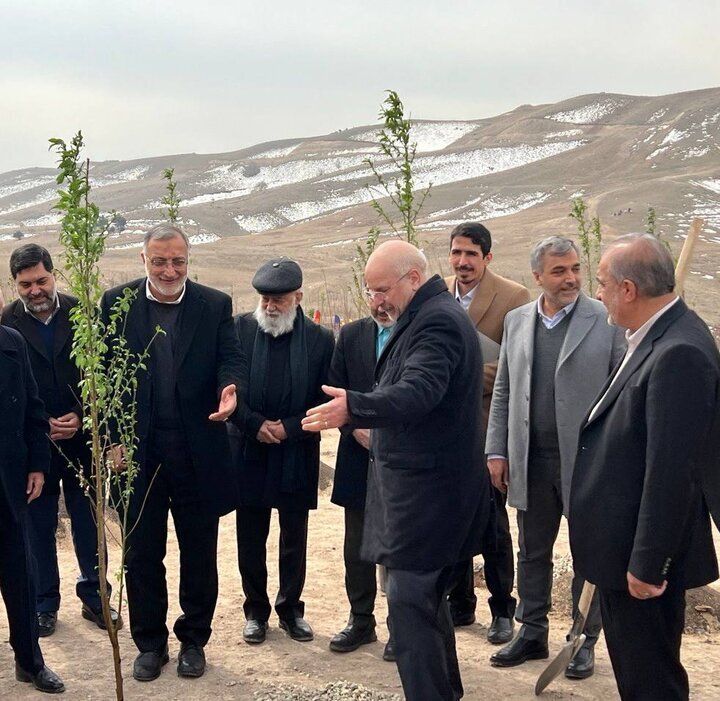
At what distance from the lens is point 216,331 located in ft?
16.9

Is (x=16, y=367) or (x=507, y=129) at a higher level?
(x=507, y=129)

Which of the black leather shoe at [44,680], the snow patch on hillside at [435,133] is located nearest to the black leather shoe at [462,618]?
the black leather shoe at [44,680]

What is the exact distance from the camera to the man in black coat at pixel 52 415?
5531 mm

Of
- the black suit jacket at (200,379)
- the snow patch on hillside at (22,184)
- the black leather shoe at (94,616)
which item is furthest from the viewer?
the snow patch on hillside at (22,184)

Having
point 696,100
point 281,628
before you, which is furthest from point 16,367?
point 696,100

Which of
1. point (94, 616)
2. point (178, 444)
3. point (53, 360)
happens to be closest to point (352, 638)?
point (178, 444)

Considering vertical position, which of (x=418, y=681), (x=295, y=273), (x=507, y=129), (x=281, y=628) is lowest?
(x=281, y=628)

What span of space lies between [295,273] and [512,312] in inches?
46.4

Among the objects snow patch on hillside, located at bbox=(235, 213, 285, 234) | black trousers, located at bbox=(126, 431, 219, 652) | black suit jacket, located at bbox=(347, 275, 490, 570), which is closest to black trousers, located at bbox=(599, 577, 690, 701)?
black suit jacket, located at bbox=(347, 275, 490, 570)

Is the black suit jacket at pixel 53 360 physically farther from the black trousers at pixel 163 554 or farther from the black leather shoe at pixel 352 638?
the black leather shoe at pixel 352 638

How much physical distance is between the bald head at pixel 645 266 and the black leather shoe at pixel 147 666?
123 inches

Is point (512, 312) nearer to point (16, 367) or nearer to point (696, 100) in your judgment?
point (16, 367)

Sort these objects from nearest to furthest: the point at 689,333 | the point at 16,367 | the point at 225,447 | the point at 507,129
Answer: the point at 689,333 → the point at 16,367 → the point at 225,447 → the point at 507,129

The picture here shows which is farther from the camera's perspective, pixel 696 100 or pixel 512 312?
pixel 696 100
